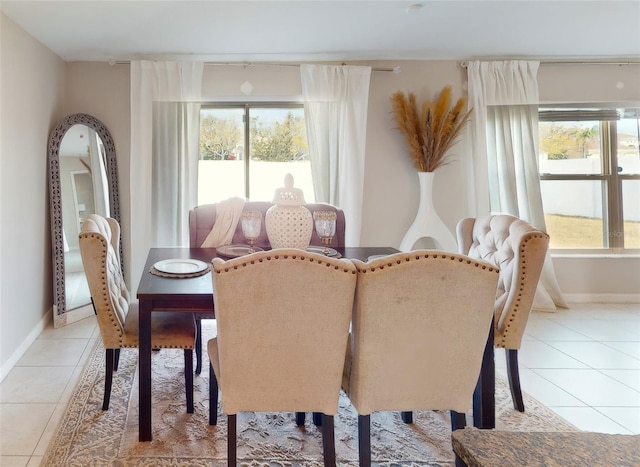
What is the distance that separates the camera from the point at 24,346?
272 centimetres

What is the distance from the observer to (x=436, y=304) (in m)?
1.32

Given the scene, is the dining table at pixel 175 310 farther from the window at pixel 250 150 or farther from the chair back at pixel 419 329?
the window at pixel 250 150

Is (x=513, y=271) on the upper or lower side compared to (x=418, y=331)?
upper

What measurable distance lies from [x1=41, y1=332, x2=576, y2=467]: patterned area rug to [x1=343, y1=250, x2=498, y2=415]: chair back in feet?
1.43

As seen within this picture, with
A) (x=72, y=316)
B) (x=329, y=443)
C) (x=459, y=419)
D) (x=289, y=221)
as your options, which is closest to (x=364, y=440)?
(x=329, y=443)

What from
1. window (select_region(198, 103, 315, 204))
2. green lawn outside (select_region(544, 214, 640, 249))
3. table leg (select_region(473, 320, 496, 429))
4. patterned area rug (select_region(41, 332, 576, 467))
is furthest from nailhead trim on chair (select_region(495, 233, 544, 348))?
green lawn outside (select_region(544, 214, 640, 249))

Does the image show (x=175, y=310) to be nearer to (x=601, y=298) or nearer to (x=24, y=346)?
(x=24, y=346)

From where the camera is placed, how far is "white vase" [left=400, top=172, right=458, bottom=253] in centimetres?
364

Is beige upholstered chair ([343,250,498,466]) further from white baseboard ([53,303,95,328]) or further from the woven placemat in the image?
white baseboard ([53,303,95,328])

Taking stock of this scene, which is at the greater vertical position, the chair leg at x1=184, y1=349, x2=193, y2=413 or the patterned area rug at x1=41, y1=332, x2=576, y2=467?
the chair leg at x1=184, y1=349, x2=193, y2=413

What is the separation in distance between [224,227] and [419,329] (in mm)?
1676

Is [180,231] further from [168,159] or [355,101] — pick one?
[355,101]

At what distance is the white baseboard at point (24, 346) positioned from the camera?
95.0 inches

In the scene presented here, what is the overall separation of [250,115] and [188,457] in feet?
9.80
